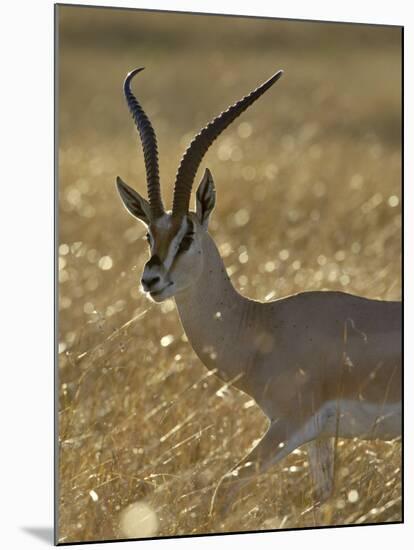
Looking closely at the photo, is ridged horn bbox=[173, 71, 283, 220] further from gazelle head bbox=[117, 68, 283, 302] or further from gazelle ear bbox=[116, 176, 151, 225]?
gazelle ear bbox=[116, 176, 151, 225]

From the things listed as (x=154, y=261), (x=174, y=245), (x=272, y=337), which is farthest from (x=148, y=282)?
(x=272, y=337)

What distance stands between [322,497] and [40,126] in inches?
80.0

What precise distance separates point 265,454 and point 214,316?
2.04 ft

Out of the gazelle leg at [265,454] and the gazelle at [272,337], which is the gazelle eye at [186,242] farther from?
the gazelle leg at [265,454]

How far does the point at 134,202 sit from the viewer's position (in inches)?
267

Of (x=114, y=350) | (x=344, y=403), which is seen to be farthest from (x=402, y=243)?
(x=114, y=350)

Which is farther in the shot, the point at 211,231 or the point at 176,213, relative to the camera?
the point at 211,231

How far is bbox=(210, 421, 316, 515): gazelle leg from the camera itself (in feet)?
22.2

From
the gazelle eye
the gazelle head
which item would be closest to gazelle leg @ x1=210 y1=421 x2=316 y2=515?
the gazelle head

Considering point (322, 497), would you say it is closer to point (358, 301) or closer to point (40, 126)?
point (358, 301)

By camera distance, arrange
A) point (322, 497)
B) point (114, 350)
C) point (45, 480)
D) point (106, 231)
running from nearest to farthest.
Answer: point (45, 480), point (322, 497), point (114, 350), point (106, 231)

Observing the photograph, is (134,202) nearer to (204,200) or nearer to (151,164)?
(151,164)

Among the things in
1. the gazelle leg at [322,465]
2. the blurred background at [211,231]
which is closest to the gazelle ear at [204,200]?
the blurred background at [211,231]

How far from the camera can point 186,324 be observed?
6.85 m
